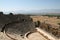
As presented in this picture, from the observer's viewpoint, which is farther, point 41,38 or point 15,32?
point 15,32

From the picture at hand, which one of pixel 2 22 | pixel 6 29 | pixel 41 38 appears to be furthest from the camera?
pixel 2 22

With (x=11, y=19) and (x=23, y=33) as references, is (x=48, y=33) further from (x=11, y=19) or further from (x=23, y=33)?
(x=11, y=19)

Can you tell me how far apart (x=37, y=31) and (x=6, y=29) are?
153 cm

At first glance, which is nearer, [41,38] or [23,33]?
[41,38]

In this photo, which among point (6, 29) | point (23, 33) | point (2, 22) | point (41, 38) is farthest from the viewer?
point (2, 22)

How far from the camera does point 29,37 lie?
22.6 ft

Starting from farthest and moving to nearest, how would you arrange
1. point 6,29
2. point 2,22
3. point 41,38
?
point 2,22 → point 6,29 → point 41,38

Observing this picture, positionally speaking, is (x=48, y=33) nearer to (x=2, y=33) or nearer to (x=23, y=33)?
(x=23, y=33)

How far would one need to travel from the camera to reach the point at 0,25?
26.2ft

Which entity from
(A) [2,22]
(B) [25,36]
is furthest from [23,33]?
(A) [2,22]

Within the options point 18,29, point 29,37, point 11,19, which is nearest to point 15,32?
point 18,29

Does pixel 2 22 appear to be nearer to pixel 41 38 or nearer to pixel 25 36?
pixel 25 36

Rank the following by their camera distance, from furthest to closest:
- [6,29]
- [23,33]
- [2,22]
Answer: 1. [2,22]
2. [6,29]
3. [23,33]

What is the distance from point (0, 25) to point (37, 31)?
76.7 inches
